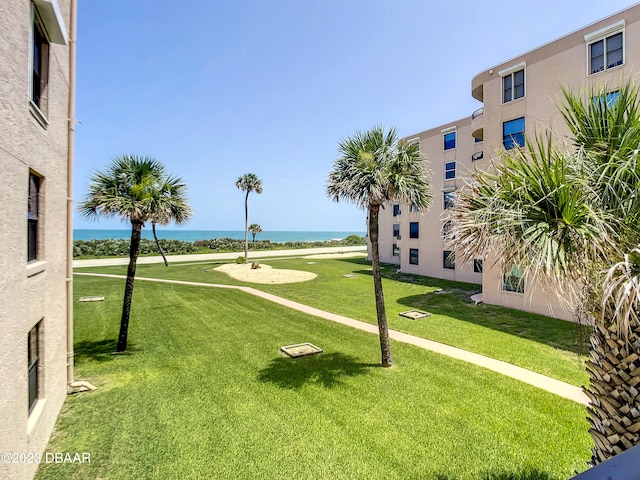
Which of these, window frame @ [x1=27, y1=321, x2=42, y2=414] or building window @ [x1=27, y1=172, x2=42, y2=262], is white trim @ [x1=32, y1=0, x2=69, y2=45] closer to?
building window @ [x1=27, y1=172, x2=42, y2=262]

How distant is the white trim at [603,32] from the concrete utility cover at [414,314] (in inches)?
568

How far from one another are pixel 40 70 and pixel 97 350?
968 centimetres

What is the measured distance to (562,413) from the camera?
24.7ft

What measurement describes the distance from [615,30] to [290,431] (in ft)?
64.2

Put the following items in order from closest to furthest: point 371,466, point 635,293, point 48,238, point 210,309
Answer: point 635,293 → point 371,466 → point 48,238 → point 210,309

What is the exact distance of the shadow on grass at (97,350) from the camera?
11039mm

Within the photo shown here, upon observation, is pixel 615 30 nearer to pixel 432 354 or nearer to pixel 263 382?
pixel 432 354

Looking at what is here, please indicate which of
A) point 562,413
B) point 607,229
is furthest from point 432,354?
point 607,229

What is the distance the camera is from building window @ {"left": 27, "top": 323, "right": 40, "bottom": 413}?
5.81 m

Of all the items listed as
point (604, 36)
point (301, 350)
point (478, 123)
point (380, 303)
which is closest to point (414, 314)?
point (380, 303)

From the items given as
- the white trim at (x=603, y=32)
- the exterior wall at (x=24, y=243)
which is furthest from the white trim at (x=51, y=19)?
the white trim at (x=603, y=32)

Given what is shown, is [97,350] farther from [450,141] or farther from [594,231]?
[450,141]

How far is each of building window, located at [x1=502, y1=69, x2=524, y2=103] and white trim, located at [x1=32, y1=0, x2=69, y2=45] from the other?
63.2ft

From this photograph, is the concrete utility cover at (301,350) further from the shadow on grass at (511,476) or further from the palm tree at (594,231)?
the palm tree at (594,231)
